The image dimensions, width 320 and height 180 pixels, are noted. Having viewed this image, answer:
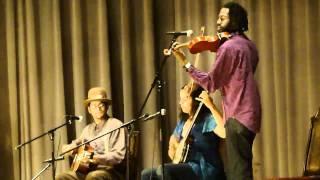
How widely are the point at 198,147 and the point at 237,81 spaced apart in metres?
0.84

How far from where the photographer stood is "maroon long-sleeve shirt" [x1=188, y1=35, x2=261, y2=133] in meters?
3.28

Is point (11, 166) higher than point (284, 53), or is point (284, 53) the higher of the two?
point (284, 53)

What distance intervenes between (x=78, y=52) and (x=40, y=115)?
66 centimetres

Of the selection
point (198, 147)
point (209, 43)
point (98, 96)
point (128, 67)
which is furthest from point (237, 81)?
point (128, 67)

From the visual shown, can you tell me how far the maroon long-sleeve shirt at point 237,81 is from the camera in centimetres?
328

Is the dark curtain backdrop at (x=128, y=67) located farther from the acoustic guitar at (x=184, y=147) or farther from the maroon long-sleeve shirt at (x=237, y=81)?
the maroon long-sleeve shirt at (x=237, y=81)

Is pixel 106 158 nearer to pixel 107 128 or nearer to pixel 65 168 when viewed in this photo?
pixel 107 128

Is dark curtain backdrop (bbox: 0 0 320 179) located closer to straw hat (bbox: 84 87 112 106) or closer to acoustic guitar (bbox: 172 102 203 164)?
straw hat (bbox: 84 87 112 106)

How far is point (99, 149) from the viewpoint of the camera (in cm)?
452

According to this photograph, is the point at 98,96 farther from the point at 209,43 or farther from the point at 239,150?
the point at 239,150

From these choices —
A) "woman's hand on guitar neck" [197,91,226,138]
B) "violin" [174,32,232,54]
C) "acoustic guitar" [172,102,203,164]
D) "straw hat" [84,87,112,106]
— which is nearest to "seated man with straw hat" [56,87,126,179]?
"straw hat" [84,87,112,106]

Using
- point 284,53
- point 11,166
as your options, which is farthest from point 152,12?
point 11,166

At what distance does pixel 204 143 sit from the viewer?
3.98 m

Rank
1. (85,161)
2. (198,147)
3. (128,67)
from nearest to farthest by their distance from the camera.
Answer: (198,147) < (85,161) < (128,67)
